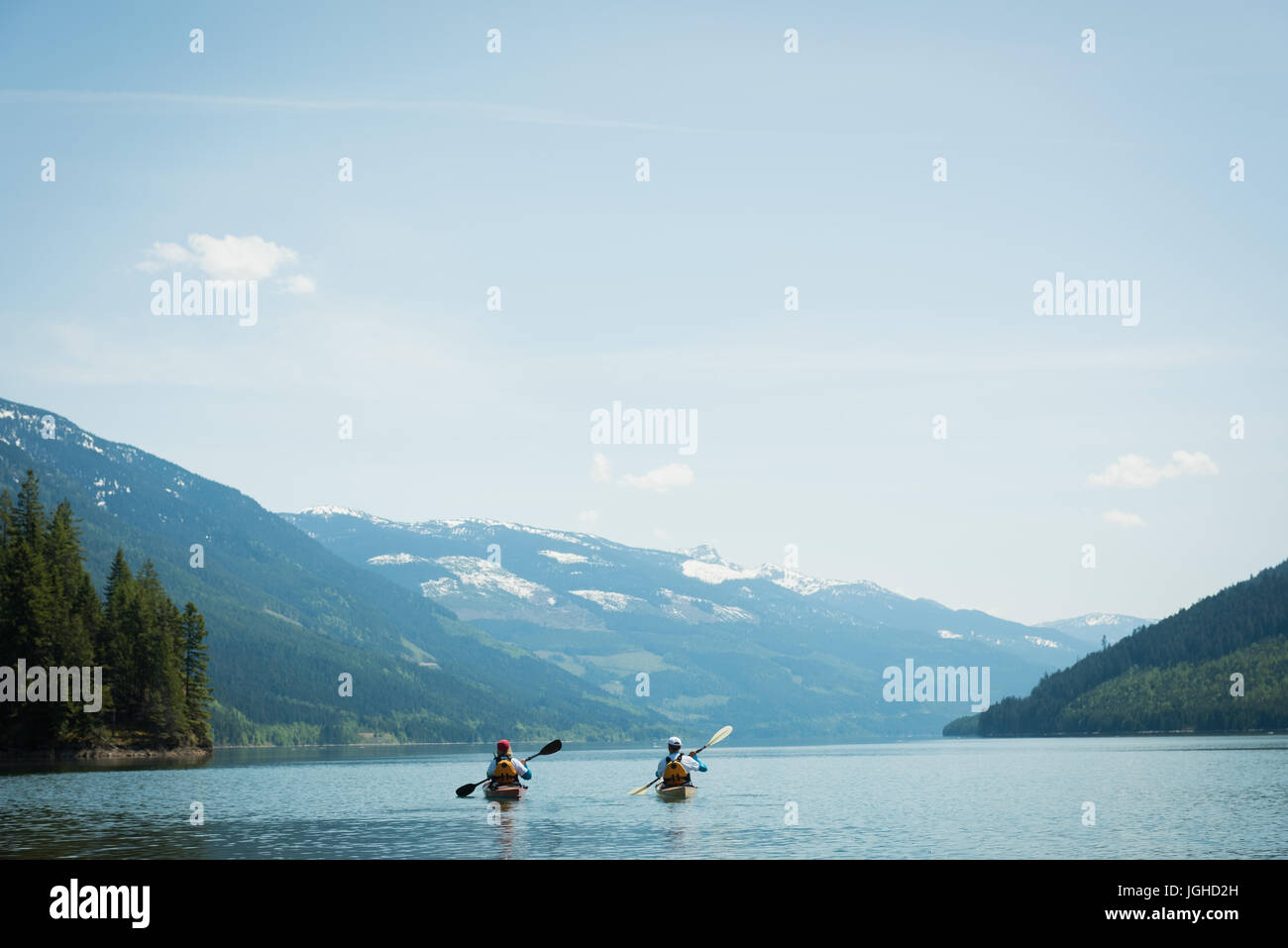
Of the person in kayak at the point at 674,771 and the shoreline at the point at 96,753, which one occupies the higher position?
the person in kayak at the point at 674,771

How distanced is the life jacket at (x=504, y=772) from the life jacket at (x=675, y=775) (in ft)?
34.2

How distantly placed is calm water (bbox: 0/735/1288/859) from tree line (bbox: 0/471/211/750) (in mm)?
15853

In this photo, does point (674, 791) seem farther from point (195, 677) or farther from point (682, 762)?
point (195, 677)

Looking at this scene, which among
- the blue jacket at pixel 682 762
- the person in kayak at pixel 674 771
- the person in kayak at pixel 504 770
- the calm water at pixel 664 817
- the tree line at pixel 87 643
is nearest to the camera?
the calm water at pixel 664 817

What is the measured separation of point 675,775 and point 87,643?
8766 cm

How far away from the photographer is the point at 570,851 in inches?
1965

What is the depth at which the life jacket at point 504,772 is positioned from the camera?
80.1 m

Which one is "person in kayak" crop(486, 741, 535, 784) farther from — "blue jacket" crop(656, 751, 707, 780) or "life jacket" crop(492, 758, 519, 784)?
"blue jacket" crop(656, 751, 707, 780)

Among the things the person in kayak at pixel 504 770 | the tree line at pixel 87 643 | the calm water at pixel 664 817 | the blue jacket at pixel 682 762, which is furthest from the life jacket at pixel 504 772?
the tree line at pixel 87 643

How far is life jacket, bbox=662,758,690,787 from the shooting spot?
7800 cm

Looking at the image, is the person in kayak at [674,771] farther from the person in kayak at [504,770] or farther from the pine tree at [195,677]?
the pine tree at [195,677]

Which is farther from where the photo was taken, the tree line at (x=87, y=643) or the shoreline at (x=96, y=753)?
the tree line at (x=87, y=643)
